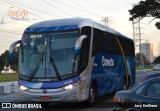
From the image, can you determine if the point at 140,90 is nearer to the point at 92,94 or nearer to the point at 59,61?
the point at 59,61

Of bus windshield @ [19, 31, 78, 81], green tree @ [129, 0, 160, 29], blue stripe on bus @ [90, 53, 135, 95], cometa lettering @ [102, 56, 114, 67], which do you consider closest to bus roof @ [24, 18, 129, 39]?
bus windshield @ [19, 31, 78, 81]

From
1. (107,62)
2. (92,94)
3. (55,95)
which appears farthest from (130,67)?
(55,95)

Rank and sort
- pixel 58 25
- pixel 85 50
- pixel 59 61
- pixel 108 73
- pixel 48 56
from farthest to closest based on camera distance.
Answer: pixel 108 73 → pixel 58 25 → pixel 85 50 → pixel 48 56 → pixel 59 61

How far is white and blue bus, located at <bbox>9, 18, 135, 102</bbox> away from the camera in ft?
48.2

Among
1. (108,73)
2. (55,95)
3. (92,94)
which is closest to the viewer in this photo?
(55,95)

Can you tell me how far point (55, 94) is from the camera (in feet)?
47.8

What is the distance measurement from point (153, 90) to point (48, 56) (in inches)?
264

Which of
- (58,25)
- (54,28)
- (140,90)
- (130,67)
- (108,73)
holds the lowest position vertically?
(140,90)

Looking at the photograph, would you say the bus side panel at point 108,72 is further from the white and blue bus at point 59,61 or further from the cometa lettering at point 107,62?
the white and blue bus at point 59,61

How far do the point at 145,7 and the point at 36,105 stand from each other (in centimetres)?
2879

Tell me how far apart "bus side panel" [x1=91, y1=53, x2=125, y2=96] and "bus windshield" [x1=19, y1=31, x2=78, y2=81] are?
2154 millimetres

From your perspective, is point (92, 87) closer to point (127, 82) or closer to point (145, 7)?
point (127, 82)

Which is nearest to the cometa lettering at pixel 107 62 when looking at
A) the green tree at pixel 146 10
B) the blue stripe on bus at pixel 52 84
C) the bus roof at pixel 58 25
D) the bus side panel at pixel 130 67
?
the bus roof at pixel 58 25

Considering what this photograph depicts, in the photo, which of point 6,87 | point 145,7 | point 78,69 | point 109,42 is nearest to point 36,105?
point 78,69
